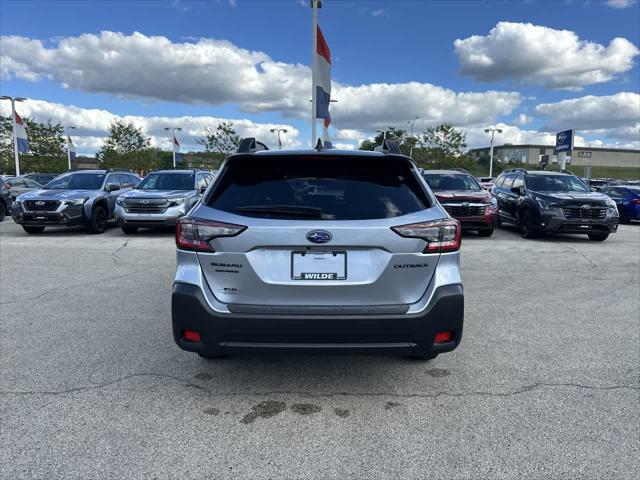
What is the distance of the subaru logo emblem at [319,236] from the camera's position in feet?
9.46

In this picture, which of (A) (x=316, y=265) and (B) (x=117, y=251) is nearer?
(A) (x=316, y=265)

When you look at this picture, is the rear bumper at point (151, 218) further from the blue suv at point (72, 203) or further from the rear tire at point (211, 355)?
the rear tire at point (211, 355)

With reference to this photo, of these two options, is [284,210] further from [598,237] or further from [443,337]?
[598,237]

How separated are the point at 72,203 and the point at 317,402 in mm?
11199

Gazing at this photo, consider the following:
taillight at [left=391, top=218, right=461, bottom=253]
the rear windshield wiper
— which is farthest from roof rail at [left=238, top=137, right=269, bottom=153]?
taillight at [left=391, top=218, right=461, bottom=253]

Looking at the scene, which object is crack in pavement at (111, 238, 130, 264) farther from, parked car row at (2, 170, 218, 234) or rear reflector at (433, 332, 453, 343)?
rear reflector at (433, 332, 453, 343)

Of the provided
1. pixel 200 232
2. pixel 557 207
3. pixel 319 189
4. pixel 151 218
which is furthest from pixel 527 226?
pixel 200 232

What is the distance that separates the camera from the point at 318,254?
293cm

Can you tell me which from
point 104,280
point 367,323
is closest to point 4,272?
point 104,280

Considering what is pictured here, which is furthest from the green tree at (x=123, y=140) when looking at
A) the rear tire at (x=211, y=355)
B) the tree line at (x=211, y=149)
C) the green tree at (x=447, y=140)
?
the rear tire at (x=211, y=355)

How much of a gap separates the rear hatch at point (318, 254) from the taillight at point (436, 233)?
3 cm

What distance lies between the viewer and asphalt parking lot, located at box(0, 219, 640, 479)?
265cm

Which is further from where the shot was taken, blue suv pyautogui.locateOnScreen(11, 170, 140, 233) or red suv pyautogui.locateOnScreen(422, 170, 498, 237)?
blue suv pyautogui.locateOnScreen(11, 170, 140, 233)

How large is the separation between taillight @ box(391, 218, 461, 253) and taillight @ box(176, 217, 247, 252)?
103 cm
